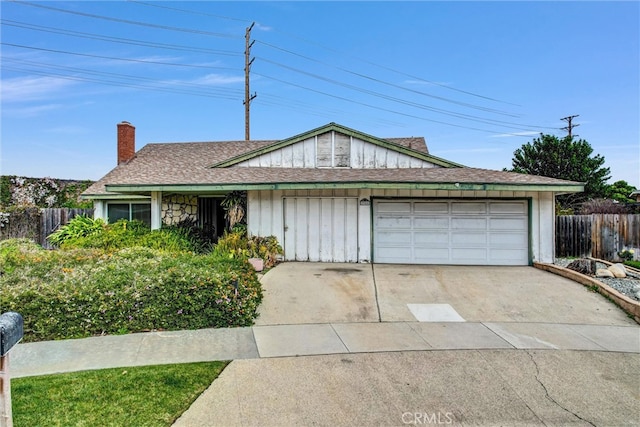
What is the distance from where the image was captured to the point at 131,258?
30.3 feet

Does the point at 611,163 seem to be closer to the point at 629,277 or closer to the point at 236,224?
the point at 629,277

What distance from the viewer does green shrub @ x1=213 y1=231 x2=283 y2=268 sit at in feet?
36.1

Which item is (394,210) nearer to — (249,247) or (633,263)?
(249,247)

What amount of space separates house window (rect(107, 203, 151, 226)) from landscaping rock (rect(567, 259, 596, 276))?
1519 centimetres

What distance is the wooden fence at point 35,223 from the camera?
16.8 meters

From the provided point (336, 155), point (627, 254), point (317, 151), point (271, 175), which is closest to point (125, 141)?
point (271, 175)

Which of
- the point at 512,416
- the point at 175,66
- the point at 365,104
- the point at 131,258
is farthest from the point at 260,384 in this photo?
the point at 365,104

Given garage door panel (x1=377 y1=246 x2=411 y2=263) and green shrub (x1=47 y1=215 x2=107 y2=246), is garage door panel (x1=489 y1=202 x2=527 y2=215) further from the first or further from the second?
green shrub (x1=47 y1=215 x2=107 y2=246)

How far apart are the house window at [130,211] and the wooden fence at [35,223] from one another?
2.08 m

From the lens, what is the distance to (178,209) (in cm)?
1437

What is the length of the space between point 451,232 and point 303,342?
7.69m

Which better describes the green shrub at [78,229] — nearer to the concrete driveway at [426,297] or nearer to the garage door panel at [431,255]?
the concrete driveway at [426,297]

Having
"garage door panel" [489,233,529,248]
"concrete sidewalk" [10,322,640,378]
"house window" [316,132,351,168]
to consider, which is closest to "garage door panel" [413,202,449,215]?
"garage door panel" [489,233,529,248]

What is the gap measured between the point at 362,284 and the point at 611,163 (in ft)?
86.8
